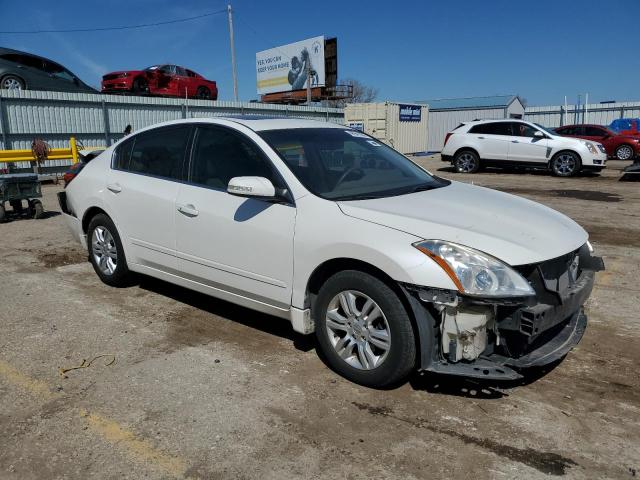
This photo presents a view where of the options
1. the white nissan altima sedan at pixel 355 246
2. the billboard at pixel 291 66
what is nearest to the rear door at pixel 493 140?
the white nissan altima sedan at pixel 355 246

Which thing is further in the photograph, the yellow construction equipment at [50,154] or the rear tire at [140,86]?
the rear tire at [140,86]

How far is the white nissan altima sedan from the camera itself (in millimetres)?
2895

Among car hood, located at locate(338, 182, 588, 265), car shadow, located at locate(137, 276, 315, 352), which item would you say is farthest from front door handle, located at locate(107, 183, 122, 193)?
car hood, located at locate(338, 182, 588, 265)

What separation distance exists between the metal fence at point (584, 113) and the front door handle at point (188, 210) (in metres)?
31.9

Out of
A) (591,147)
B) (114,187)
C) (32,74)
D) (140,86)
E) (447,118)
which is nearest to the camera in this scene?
(114,187)

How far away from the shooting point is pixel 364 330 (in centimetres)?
320

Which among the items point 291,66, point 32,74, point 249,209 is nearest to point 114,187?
point 249,209

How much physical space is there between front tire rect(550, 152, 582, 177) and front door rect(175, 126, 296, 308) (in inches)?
566

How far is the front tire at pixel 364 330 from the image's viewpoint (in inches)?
119

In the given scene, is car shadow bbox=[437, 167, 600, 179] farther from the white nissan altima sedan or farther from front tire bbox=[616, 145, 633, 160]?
the white nissan altima sedan

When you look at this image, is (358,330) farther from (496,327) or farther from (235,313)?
(235,313)

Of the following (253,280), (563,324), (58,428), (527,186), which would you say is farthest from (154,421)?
(527,186)

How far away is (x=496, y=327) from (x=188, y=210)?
7.99 ft

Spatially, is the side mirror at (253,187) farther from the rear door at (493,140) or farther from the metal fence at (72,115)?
the rear door at (493,140)
